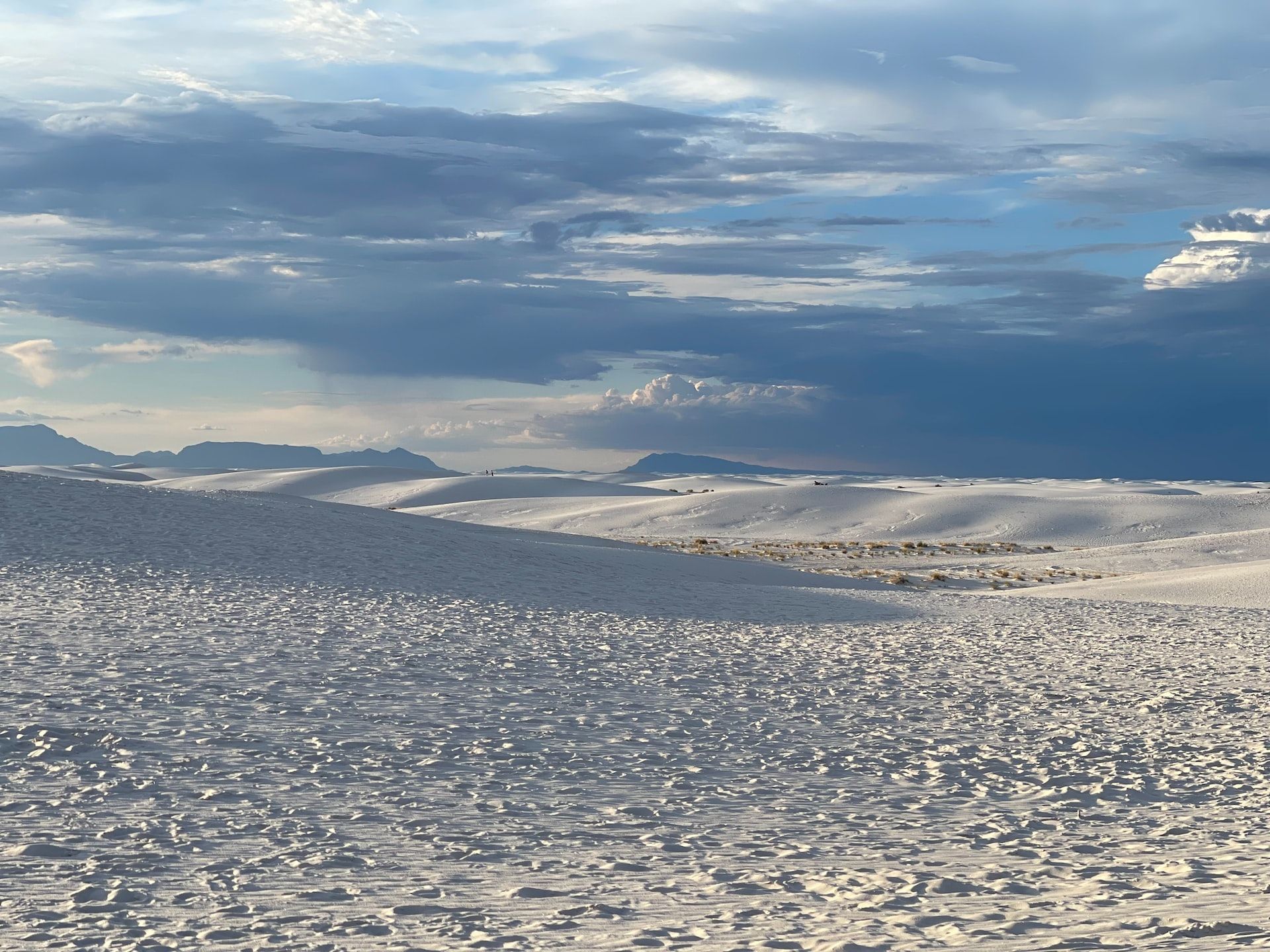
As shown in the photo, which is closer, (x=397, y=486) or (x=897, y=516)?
(x=897, y=516)

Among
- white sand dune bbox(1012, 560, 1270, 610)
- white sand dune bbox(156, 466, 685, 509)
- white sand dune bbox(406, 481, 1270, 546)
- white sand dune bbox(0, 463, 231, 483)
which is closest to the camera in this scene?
white sand dune bbox(1012, 560, 1270, 610)

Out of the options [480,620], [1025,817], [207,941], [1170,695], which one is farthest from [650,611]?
[207,941]

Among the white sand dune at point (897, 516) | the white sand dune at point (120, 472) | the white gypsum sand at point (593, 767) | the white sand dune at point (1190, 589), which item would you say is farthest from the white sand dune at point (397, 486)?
the white gypsum sand at point (593, 767)

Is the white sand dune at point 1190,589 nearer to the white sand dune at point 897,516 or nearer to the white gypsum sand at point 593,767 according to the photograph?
the white gypsum sand at point 593,767

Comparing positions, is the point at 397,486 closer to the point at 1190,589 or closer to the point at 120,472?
the point at 120,472

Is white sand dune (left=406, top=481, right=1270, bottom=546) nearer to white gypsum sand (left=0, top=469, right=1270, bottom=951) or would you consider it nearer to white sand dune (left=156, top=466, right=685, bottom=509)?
white sand dune (left=156, top=466, right=685, bottom=509)

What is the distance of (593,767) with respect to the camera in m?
8.38

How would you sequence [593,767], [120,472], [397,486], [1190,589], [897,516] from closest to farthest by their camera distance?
1. [593,767]
2. [1190,589]
3. [897,516]
4. [397,486]
5. [120,472]

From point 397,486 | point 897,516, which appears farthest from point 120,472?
point 897,516

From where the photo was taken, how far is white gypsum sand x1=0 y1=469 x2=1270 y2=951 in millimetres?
5512

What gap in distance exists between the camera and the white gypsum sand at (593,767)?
217 inches

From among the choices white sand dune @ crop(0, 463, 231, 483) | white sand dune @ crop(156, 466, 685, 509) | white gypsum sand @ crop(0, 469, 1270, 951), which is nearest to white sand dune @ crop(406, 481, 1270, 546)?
white sand dune @ crop(156, 466, 685, 509)

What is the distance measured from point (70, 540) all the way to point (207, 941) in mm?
17167

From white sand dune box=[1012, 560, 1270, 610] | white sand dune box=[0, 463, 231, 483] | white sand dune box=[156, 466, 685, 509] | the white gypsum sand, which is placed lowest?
white sand dune box=[1012, 560, 1270, 610]
